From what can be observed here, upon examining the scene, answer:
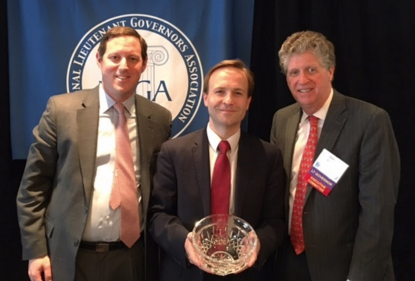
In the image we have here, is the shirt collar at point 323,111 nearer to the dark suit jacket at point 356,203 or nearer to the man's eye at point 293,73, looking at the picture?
the dark suit jacket at point 356,203

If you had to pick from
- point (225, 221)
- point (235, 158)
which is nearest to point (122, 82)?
point (235, 158)

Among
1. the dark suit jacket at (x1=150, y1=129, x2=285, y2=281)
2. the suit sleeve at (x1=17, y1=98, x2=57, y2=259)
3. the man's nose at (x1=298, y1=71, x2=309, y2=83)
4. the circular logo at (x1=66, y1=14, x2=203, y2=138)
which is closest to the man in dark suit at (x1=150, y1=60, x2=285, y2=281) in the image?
the dark suit jacket at (x1=150, y1=129, x2=285, y2=281)

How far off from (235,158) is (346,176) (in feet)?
1.57

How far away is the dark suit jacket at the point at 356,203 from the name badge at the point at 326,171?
2 cm

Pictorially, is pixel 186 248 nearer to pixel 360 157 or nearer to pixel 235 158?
pixel 235 158

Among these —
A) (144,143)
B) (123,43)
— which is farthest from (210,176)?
(123,43)

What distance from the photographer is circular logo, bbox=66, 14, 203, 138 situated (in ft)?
8.37

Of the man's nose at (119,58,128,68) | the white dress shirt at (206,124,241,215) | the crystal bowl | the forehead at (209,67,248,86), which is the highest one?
the man's nose at (119,58,128,68)

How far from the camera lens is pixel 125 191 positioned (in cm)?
199

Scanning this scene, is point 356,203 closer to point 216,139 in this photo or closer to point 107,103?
point 216,139

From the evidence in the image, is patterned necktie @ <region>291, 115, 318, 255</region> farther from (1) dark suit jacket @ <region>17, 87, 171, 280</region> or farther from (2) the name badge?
(1) dark suit jacket @ <region>17, 87, 171, 280</region>

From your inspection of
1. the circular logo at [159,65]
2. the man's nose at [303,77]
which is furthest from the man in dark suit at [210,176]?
the circular logo at [159,65]

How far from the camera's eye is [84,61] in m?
2.57

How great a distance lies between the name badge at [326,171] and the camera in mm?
1830
